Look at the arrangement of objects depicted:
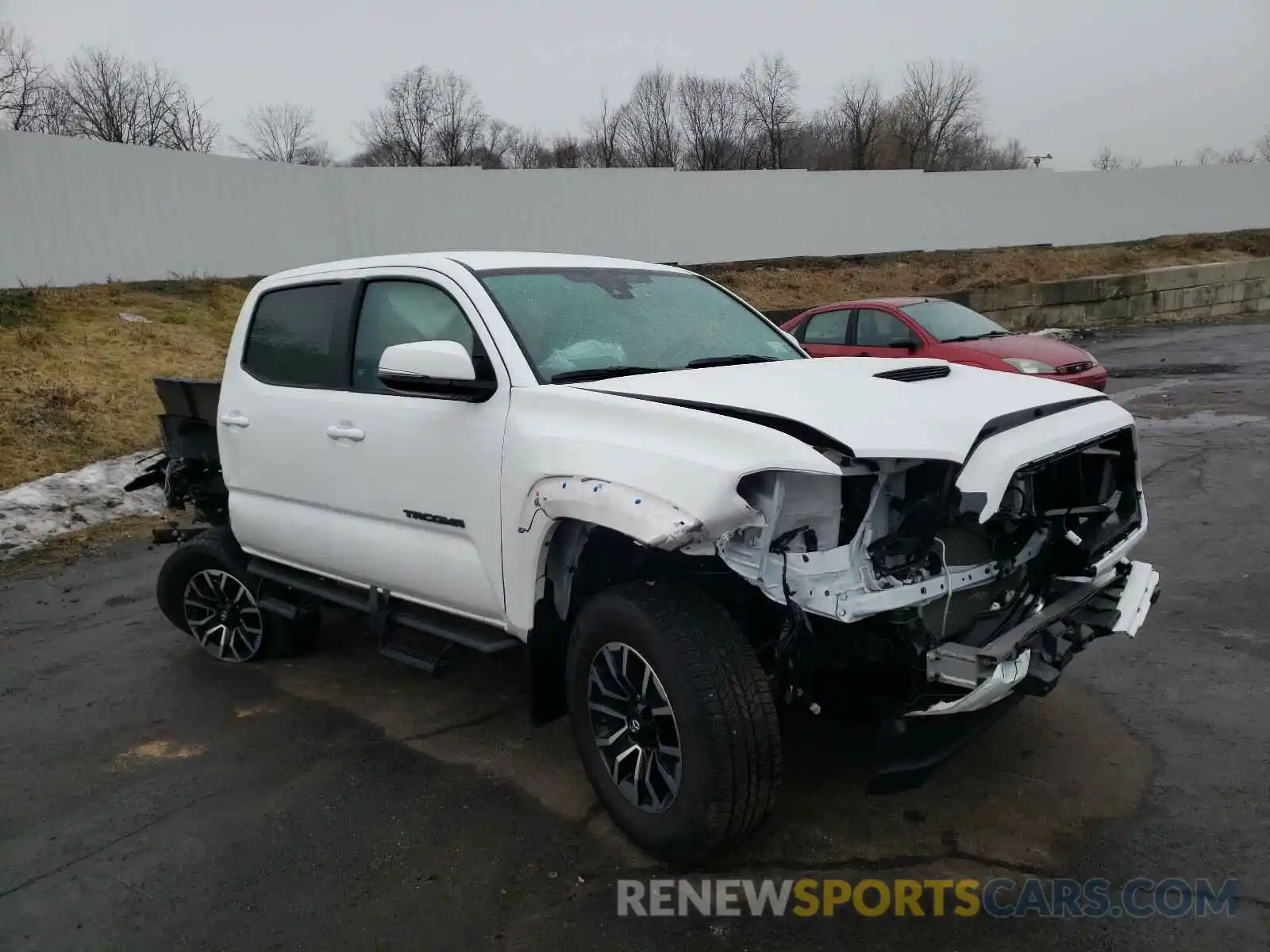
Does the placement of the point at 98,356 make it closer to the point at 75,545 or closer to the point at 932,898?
the point at 75,545

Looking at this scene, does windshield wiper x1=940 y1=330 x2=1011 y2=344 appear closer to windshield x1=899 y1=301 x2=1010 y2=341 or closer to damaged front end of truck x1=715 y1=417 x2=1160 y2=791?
windshield x1=899 y1=301 x2=1010 y2=341

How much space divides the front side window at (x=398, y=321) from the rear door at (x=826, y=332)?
24.3ft

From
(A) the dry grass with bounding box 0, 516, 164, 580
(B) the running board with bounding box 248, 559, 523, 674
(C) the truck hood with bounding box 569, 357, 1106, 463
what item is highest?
(C) the truck hood with bounding box 569, 357, 1106, 463

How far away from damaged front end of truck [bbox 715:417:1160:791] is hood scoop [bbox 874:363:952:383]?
1.68ft

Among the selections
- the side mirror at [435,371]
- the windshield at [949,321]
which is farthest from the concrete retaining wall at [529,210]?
the side mirror at [435,371]

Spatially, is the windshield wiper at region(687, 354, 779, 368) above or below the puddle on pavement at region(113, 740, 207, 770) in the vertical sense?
above

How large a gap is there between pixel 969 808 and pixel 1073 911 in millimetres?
593

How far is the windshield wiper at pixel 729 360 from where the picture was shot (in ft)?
12.5

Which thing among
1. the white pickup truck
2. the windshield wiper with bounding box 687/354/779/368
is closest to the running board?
the white pickup truck

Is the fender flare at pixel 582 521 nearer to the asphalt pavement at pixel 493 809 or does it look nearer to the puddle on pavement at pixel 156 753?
the asphalt pavement at pixel 493 809

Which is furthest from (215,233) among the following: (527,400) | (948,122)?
(948,122)

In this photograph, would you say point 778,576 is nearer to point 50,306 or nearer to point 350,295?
point 350,295

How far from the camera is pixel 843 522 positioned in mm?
2941

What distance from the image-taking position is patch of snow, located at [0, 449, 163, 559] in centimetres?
798
